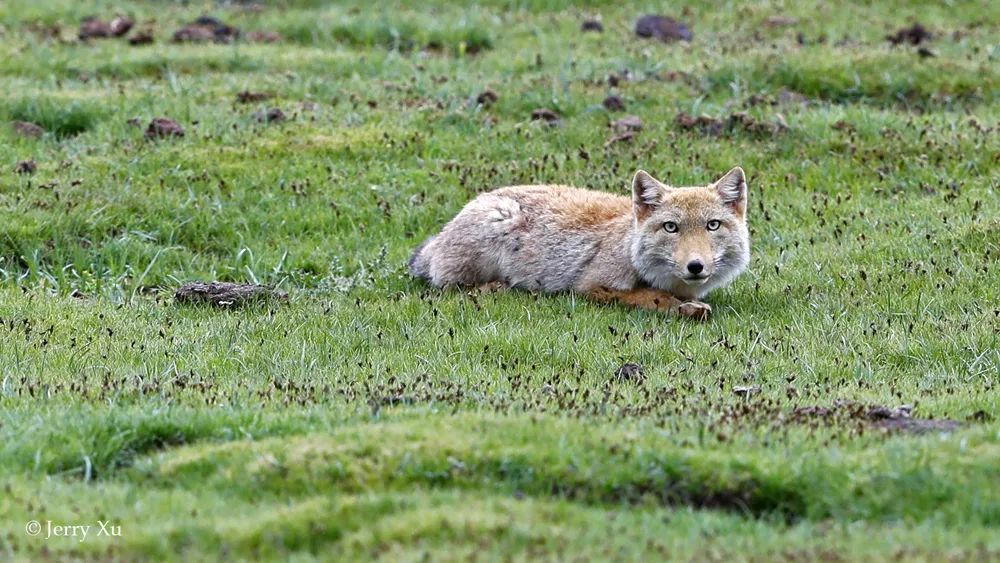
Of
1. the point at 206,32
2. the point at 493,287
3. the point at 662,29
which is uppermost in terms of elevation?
the point at 662,29

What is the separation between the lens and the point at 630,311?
11.7 m

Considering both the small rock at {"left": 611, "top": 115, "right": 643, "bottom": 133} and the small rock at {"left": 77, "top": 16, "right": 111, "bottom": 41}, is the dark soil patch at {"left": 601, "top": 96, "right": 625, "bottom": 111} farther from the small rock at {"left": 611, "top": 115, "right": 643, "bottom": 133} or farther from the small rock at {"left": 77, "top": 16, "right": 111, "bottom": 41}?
the small rock at {"left": 77, "top": 16, "right": 111, "bottom": 41}

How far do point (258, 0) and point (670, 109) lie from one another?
9.86 meters

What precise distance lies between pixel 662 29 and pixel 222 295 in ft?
35.0

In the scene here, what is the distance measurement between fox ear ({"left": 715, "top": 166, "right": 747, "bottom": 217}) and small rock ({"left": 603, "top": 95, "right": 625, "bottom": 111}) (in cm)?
490

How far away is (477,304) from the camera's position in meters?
11.7

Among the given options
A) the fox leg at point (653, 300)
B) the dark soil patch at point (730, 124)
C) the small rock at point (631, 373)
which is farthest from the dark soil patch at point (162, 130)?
the small rock at point (631, 373)

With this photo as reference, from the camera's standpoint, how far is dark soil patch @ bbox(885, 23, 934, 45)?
776 inches

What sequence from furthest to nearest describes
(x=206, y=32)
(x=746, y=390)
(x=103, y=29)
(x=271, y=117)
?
(x=103, y=29)
(x=206, y=32)
(x=271, y=117)
(x=746, y=390)

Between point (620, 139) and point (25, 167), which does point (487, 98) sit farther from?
point (25, 167)

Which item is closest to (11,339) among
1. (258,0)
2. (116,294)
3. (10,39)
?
(116,294)

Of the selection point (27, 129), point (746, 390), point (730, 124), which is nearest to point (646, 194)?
point (746, 390)

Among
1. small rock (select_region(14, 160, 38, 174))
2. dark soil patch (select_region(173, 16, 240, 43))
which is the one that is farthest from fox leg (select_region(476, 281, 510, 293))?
dark soil patch (select_region(173, 16, 240, 43))

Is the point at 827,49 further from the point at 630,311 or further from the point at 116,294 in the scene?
the point at 116,294
